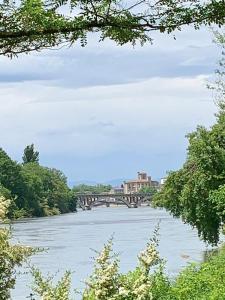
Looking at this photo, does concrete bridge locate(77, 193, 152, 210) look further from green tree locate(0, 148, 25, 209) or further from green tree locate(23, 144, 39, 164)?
green tree locate(0, 148, 25, 209)

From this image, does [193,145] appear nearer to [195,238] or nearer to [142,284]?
[195,238]

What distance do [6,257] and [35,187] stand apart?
104 m

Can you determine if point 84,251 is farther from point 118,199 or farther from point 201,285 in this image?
point 118,199

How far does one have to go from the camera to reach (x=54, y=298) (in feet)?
27.0

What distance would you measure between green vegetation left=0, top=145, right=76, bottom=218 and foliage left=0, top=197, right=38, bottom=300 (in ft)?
266

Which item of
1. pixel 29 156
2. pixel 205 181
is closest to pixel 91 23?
pixel 205 181

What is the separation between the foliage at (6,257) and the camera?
12281 mm

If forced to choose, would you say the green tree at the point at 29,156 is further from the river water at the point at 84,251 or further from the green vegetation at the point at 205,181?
the green vegetation at the point at 205,181

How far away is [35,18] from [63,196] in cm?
12272

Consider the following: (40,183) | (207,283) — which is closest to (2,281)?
(207,283)

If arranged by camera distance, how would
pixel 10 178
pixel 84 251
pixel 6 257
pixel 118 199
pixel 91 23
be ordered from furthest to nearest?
pixel 118 199, pixel 10 178, pixel 84 251, pixel 6 257, pixel 91 23

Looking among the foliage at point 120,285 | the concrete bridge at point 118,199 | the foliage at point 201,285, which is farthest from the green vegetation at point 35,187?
the foliage at point 120,285

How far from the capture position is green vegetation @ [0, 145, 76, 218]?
108m

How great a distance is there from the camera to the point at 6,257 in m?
12.5
